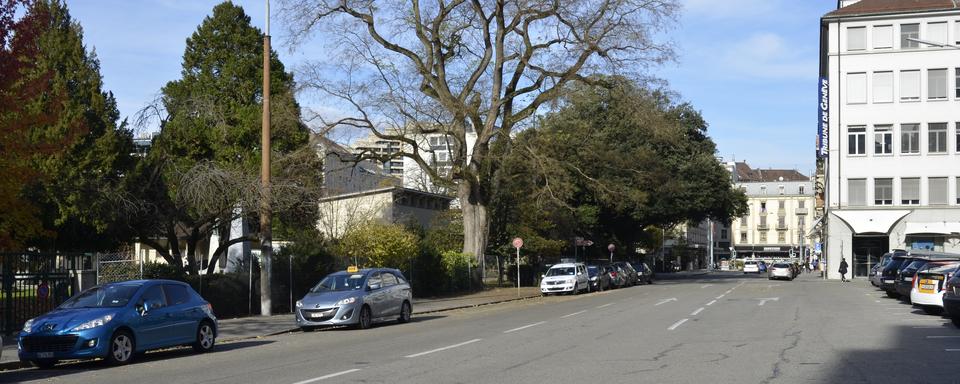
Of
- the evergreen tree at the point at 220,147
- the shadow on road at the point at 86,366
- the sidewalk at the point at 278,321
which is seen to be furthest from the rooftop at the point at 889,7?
the shadow on road at the point at 86,366

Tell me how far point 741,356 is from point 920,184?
170 feet

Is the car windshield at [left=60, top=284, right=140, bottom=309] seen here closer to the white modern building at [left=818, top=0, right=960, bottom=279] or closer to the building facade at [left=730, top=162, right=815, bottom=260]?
the white modern building at [left=818, top=0, right=960, bottom=279]

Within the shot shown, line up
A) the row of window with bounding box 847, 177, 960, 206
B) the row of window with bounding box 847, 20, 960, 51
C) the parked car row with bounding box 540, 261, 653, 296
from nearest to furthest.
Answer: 1. the parked car row with bounding box 540, 261, 653, 296
2. the row of window with bounding box 847, 20, 960, 51
3. the row of window with bounding box 847, 177, 960, 206

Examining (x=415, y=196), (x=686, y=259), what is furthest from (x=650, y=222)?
(x=686, y=259)

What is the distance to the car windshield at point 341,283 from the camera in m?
23.4

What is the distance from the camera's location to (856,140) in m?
61.3

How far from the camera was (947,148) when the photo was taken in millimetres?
59906

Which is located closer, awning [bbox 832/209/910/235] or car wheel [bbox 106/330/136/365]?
car wheel [bbox 106/330/136/365]

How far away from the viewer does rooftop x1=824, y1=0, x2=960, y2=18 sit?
59406 millimetres

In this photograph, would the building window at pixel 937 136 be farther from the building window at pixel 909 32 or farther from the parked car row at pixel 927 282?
the parked car row at pixel 927 282

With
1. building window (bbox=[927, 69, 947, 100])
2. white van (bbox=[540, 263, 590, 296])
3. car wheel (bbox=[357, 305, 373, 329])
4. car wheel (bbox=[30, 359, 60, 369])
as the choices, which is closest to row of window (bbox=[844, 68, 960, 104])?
building window (bbox=[927, 69, 947, 100])

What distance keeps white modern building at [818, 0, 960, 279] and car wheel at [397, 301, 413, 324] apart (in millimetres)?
43718

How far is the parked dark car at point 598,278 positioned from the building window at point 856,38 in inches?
975

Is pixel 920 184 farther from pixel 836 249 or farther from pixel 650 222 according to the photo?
pixel 650 222
